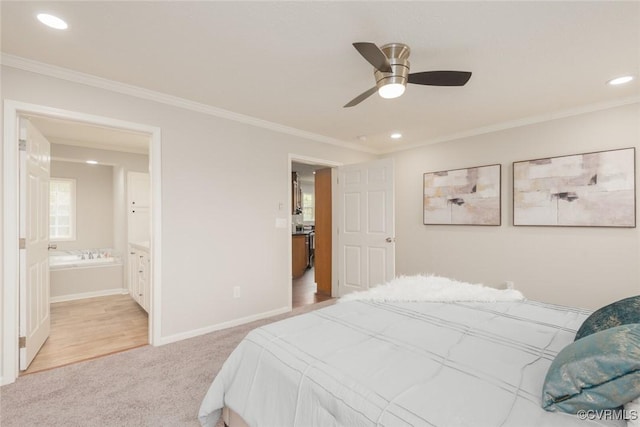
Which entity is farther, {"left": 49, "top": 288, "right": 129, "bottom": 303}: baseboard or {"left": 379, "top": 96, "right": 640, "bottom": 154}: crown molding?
{"left": 49, "top": 288, "right": 129, "bottom": 303}: baseboard

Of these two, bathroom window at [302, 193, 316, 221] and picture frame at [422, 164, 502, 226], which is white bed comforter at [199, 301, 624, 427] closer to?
picture frame at [422, 164, 502, 226]

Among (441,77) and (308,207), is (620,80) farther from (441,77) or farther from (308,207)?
(308,207)

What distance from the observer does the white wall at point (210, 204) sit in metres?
2.66

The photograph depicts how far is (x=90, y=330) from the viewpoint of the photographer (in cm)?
330

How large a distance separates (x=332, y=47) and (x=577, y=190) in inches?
116

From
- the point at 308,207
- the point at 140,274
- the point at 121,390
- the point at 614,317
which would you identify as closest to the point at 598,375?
the point at 614,317

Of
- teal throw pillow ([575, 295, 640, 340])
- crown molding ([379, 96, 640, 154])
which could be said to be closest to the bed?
teal throw pillow ([575, 295, 640, 340])

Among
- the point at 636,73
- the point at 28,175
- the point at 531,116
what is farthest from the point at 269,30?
the point at 531,116

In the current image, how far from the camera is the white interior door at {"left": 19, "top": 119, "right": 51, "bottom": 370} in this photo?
7.50ft

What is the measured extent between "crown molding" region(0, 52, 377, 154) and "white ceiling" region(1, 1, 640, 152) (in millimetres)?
72

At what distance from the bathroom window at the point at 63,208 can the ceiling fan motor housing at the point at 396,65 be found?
6040mm

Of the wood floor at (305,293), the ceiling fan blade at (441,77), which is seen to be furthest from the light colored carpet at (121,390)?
the ceiling fan blade at (441,77)

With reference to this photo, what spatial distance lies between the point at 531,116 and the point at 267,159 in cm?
311

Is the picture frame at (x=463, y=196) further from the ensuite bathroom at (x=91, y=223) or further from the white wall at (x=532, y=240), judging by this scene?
the ensuite bathroom at (x=91, y=223)
